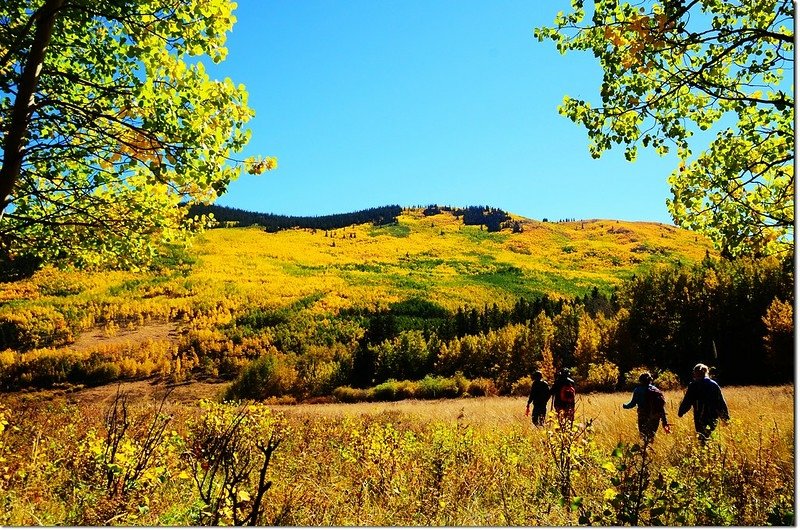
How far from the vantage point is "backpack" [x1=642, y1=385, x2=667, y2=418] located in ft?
27.2

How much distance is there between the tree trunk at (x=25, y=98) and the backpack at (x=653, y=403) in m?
9.61

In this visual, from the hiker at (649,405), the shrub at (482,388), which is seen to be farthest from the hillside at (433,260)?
the hiker at (649,405)

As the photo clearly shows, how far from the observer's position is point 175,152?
5242 millimetres

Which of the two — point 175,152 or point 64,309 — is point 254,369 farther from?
point 64,309

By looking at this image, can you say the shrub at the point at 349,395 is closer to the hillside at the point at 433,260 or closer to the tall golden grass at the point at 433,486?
the tall golden grass at the point at 433,486

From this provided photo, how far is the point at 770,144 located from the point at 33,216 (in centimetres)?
1053

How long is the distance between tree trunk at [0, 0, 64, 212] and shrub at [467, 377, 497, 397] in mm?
34038

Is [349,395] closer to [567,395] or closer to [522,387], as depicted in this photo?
[522,387]

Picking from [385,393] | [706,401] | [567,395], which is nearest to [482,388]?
[385,393]

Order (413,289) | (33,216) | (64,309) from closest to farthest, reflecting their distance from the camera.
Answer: (33,216) → (64,309) → (413,289)

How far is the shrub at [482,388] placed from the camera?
36438mm

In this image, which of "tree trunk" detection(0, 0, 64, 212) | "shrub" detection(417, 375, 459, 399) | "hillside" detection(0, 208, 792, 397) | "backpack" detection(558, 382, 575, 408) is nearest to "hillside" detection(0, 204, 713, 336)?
"hillside" detection(0, 208, 792, 397)

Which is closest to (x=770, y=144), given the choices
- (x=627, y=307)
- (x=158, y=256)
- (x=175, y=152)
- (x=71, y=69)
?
(x=175, y=152)

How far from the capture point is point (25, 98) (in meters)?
5.25
